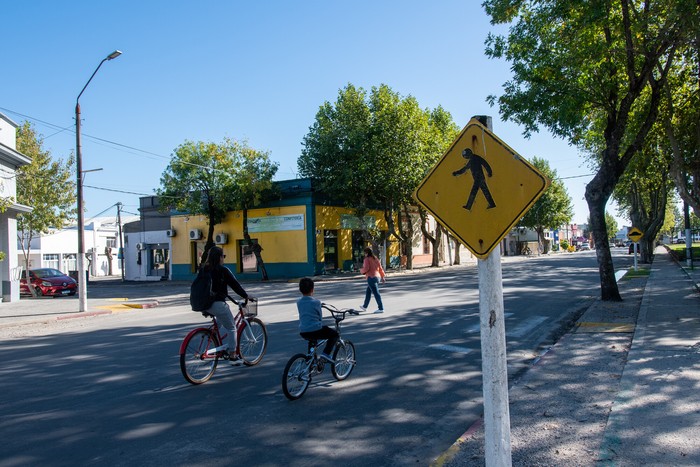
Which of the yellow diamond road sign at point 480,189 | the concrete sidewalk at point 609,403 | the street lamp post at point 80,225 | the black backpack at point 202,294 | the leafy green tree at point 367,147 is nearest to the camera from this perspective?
the yellow diamond road sign at point 480,189

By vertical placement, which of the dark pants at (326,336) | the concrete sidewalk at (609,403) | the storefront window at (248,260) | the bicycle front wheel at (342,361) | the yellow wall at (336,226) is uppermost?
the yellow wall at (336,226)

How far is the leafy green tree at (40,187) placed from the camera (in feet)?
94.0

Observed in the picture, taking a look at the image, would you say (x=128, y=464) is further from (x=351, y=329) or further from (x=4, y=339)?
(x=4, y=339)

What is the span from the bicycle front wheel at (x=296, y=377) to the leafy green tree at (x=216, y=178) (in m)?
25.1

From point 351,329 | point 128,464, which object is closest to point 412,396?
point 128,464

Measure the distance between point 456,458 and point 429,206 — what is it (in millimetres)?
2223

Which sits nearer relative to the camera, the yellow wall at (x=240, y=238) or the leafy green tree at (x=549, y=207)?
the yellow wall at (x=240, y=238)

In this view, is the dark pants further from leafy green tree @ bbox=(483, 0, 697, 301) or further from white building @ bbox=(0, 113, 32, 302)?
white building @ bbox=(0, 113, 32, 302)

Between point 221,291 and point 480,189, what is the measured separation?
4.70 m

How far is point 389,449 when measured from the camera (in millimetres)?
4457

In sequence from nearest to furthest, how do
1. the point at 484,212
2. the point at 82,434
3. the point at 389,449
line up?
1. the point at 484,212
2. the point at 389,449
3. the point at 82,434

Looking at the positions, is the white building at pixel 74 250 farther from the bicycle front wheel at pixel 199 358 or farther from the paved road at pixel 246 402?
the bicycle front wheel at pixel 199 358

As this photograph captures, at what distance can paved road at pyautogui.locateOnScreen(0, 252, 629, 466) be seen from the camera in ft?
14.7

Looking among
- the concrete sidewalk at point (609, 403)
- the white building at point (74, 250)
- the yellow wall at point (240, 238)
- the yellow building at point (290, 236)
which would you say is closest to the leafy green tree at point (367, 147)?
the yellow building at point (290, 236)
